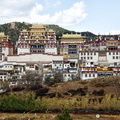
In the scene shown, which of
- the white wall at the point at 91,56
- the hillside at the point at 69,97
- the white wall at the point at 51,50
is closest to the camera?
the hillside at the point at 69,97

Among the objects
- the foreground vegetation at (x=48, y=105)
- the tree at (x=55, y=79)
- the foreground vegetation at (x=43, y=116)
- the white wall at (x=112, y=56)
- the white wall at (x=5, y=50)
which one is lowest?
the foreground vegetation at (x=43, y=116)

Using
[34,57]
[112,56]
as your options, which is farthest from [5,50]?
[112,56]

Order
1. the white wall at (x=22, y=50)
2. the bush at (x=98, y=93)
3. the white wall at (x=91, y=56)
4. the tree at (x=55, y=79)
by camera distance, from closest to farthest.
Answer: the bush at (x=98, y=93), the tree at (x=55, y=79), the white wall at (x=91, y=56), the white wall at (x=22, y=50)

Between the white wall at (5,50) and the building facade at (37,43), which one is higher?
the building facade at (37,43)

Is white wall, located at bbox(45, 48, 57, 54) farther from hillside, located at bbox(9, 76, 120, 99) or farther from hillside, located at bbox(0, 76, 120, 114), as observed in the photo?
hillside, located at bbox(0, 76, 120, 114)

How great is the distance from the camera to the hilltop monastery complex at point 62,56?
2729 inches

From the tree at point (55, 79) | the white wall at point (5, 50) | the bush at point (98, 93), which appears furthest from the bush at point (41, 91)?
the white wall at point (5, 50)

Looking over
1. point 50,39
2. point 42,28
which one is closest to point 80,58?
point 50,39

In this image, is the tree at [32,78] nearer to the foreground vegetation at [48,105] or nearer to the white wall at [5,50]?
the foreground vegetation at [48,105]

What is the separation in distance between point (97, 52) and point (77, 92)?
82.9ft

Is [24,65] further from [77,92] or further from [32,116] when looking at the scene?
[32,116]

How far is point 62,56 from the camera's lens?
266 feet

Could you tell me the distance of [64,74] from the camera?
69.4 meters

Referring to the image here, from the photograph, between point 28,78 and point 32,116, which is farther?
point 28,78
